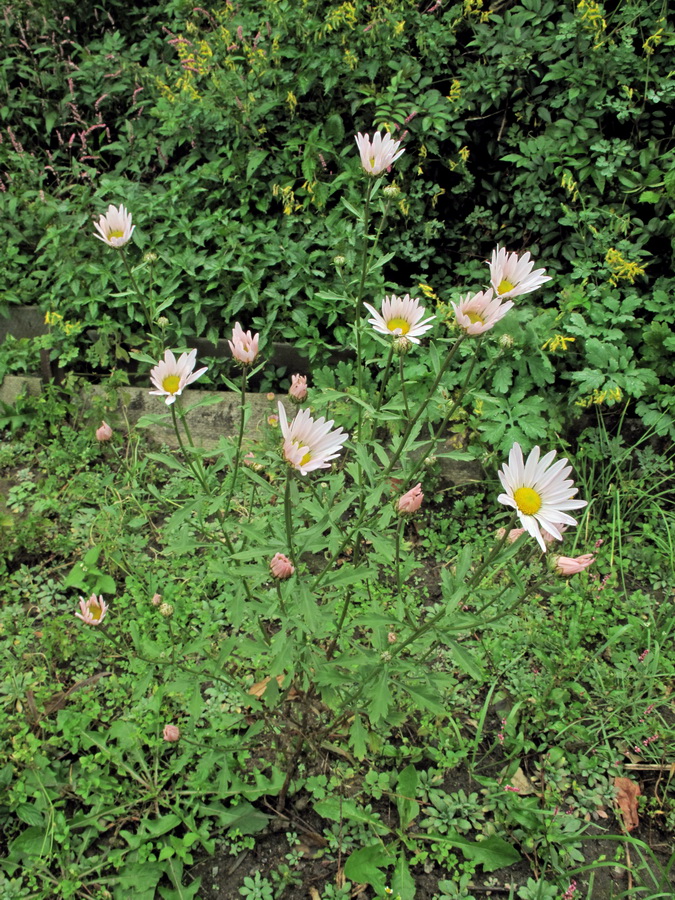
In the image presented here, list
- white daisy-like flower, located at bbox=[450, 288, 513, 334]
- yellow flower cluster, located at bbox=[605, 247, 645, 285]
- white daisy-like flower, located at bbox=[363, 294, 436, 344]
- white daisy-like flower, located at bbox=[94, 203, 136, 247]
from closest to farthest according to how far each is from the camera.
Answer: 1. white daisy-like flower, located at bbox=[450, 288, 513, 334]
2. white daisy-like flower, located at bbox=[363, 294, 436, 344]
3. white daisy-like flower, located at bbox=[94, 203, 136, 247]
4. yellow flower cluster, located at bbox=[605, 247, 645, 285]

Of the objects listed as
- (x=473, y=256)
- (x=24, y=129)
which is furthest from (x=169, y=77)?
(x=473, y=256)

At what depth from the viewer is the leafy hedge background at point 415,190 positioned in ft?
9.43

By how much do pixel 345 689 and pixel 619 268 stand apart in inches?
85.2

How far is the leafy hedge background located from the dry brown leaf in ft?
4.19

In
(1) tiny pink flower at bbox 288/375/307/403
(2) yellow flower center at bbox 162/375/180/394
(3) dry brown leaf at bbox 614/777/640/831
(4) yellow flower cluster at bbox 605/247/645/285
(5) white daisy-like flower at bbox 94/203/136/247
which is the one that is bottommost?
(3) dry brown leaf at bbox 614/777/640/831

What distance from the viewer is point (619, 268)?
2.84 m

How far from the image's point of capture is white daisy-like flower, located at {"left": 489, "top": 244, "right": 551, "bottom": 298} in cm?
146

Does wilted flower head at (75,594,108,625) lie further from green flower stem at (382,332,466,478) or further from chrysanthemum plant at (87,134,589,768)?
green flower stem at (382,332,466,478)

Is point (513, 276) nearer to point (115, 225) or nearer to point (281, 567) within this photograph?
point (281, 567)

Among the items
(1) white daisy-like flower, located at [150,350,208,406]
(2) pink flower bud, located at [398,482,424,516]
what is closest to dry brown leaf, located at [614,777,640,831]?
(2) pink flower bud, located at [398,482,424,516]

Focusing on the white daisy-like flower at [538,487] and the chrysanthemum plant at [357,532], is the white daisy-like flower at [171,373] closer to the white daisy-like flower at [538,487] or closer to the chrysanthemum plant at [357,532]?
the chrysanthemum plant at [357,532]

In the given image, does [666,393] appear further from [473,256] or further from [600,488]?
[473,256]

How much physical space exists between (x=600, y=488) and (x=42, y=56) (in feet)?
14.3

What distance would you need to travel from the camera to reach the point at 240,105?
3.33 m
